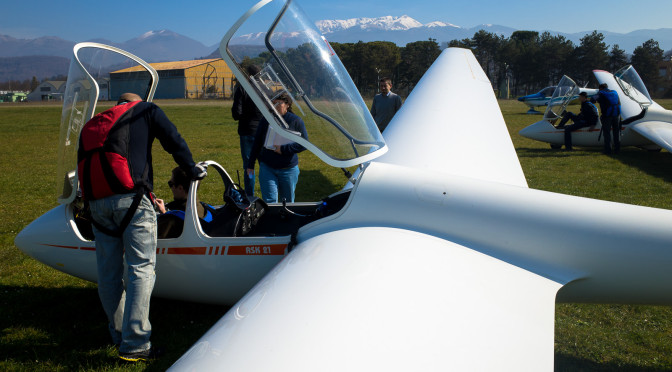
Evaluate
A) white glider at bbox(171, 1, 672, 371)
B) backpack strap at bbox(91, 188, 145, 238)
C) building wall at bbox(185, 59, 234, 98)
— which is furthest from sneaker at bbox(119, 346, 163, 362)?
building wall at bbox(185, 59, 234, 98)

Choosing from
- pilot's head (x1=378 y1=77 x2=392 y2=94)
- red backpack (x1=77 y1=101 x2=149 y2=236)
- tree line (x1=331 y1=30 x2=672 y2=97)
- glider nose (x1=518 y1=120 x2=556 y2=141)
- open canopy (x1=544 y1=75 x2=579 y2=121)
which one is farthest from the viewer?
tree line (x1=331 y1=30 x2=672 y2=97)

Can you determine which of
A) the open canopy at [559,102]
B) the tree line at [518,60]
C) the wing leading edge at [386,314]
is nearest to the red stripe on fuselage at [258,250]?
the wing leading edge at [386,314]

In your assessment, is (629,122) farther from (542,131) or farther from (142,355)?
(142,355)

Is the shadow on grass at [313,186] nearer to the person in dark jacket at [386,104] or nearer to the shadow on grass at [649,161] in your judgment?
the person in dark jacket at [386,104]

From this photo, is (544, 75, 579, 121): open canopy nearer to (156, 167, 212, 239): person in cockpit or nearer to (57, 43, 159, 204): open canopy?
(156, 167, 212, 239): person in cockpit

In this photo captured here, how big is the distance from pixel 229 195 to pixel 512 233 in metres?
2.35

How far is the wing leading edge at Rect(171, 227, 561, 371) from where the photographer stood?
6.65ft

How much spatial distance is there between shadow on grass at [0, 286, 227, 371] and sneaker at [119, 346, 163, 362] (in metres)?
0.05

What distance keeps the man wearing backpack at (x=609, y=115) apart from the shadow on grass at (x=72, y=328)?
11501mm

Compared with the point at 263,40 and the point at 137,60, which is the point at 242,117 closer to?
the point at 137,60

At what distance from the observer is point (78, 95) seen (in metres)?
3.52

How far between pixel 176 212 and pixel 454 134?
3777 mm

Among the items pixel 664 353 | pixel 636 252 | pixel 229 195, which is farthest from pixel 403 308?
pixel 664 353

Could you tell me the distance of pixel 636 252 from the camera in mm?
3006
